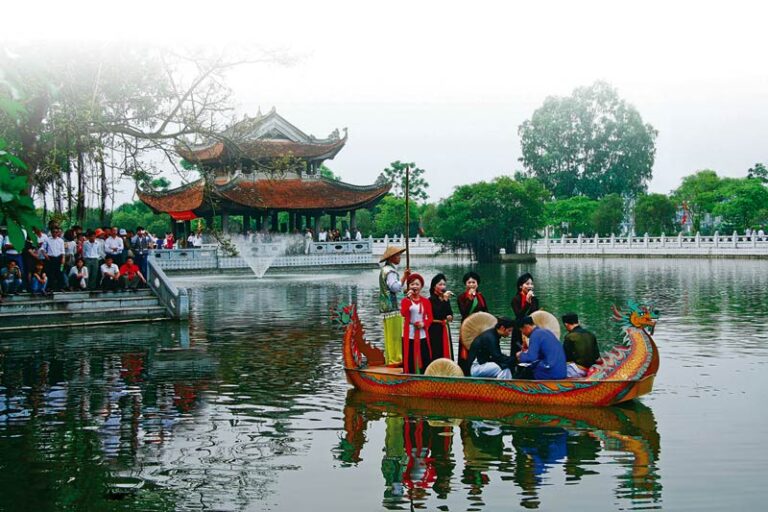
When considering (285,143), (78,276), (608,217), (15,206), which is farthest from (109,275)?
(608,217)

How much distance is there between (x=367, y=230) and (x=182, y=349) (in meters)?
65.7

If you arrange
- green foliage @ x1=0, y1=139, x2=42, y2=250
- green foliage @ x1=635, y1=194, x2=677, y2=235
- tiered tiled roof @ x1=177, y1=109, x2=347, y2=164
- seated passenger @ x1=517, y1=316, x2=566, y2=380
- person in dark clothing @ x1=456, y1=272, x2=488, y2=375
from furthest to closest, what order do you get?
green foliage @ x1=635, y1=194, x2=677, y2=235, tiered tiled roof @ x1=177, y1=109, x2=347, y2=164, person in dark clothing @ x1=456, y1=272, x2=488, y2=375, seated passenger @ x1=517, y1=316, x2=566, y2=380, green foliage @ x1=0, y1=139, x2=42, y2=250

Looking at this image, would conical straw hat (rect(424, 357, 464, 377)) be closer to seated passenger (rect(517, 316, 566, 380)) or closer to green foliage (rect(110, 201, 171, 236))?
seated passenger (rect(517, 316, 566, 380))

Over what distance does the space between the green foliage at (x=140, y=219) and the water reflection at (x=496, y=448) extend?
6741 cm

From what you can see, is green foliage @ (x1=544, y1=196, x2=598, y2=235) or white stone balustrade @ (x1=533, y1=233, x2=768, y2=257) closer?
white stone balustrade @ (x1=533, y1=233, x2=768, y2=257)

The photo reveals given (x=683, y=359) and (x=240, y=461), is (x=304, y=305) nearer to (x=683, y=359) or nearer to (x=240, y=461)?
(x=683, y=359)

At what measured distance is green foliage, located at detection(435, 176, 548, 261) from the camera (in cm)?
6069

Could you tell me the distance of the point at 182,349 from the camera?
1609 cm

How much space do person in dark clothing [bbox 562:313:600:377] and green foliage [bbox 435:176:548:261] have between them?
49067mm

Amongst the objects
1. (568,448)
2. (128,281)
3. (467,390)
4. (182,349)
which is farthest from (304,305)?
(568,448)

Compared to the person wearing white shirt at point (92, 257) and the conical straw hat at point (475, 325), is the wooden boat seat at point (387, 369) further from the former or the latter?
the person wearing white shirt at point (92, 257)

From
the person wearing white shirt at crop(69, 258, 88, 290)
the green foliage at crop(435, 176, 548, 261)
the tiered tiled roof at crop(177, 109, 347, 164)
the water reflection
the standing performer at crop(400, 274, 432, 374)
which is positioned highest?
the tiered tiled roof at crop(177, 109, 347, 164)

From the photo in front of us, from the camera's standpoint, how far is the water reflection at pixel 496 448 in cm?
754

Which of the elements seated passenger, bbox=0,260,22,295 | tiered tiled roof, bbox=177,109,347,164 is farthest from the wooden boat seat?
tiered tiled roof, bbox=177,109,347,164
